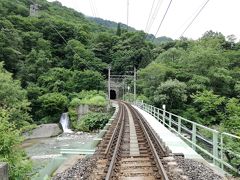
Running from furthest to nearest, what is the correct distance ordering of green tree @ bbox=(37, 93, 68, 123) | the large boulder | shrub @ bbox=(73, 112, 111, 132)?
green tree @ bbox=(37, 93, 68, 123) → shrub @ bbox=(73, 112, 111, 132) → the large boulder

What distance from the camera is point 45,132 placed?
3638 cm

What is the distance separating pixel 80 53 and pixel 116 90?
62.3ft

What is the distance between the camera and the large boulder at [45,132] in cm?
3556

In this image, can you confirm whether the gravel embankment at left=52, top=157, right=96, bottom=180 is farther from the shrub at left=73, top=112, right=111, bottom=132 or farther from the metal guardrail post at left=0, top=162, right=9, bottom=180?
the shrub at left=73, top=112, right=111, bottom=132

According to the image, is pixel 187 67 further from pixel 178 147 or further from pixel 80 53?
pixel 80 53

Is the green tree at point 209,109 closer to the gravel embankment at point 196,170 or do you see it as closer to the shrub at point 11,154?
→ the gravel embankment at point 196,170

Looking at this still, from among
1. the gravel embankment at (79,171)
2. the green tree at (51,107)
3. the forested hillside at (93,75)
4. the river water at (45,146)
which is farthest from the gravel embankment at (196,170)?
the green tree at (51,107)

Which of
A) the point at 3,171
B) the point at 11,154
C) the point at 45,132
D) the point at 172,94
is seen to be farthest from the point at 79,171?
the point at 45,132

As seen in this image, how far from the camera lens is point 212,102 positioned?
2364 cm

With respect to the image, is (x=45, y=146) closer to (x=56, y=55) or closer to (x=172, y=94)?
(x=172, y=94)

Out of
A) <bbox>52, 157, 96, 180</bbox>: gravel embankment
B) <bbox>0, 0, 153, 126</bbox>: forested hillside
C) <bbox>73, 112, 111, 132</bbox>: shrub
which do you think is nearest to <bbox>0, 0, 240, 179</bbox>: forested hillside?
<bbox>0, 0, 153, 126</bbox>: forested hillside

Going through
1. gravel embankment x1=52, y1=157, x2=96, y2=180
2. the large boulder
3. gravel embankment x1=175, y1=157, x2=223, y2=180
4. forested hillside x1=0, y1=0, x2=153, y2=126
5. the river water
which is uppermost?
forested hillside x1=0, y1=0, x2=153, y2=126

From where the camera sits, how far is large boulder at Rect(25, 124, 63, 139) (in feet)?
117

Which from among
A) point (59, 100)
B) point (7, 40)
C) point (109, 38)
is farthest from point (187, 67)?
point (109, 38)
